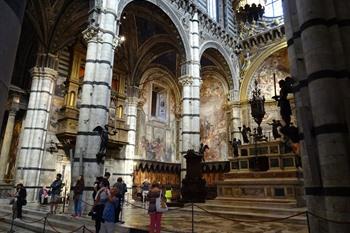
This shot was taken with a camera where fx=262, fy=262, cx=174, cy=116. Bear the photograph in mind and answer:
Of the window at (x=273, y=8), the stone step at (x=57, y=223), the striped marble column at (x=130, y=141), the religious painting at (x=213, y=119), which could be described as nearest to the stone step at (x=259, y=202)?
the stone step at (x=57, y=223)

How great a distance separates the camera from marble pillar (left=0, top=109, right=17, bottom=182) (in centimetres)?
1411

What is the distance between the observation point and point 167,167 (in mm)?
18891

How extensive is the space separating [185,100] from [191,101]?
1.06ft

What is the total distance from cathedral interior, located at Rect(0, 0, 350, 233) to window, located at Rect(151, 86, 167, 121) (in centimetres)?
12

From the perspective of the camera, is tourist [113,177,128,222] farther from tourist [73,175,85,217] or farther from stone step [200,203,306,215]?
stone step [200,203,306,215]

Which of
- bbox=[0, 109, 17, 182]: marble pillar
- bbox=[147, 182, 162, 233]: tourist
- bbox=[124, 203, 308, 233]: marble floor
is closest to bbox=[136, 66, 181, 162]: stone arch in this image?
bbox=[0, 109, 17, 182]: marble pillar

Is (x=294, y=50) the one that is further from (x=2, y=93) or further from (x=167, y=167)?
(x=167, y=167)

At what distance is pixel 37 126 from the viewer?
13.1 metres

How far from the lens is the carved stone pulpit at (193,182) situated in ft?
38.3

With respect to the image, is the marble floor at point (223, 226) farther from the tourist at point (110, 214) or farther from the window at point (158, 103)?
the window at point (158, 103)

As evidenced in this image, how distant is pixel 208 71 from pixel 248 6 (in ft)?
18.0

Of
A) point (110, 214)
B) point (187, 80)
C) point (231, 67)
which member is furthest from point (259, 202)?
point (231, 67)

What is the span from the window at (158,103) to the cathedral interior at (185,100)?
115 mm

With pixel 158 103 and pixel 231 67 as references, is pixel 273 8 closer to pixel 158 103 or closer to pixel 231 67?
pixel 231 67
